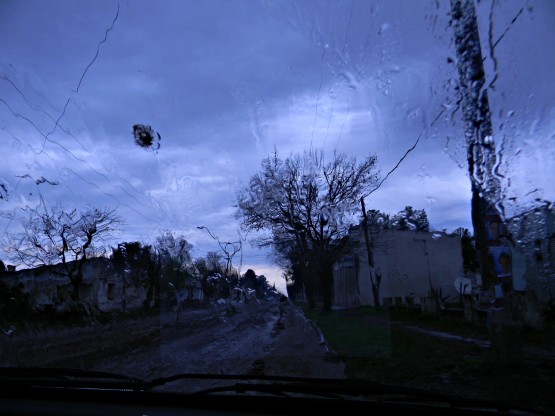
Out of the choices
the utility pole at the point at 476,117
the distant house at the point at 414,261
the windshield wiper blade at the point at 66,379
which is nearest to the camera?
Result: the windshield wiper blade at the point at 66,379

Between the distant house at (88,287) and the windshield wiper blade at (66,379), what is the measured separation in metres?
4.54

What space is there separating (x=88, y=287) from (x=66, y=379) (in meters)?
7.56

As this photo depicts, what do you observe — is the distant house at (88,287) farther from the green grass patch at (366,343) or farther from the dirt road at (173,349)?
the green grass patch at (366,343)

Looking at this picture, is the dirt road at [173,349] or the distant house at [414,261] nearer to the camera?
the distant house at [414,261]

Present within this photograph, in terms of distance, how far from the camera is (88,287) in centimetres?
1051

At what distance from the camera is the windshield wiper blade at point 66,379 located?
10.7ft

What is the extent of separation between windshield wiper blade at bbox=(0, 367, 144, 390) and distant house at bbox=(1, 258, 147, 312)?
4535mm

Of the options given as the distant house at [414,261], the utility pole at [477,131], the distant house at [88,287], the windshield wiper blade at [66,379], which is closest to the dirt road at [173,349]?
the distant house at [88,287]

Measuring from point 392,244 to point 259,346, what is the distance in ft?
9.10

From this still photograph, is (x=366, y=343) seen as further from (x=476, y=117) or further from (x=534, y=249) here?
(x=476, y=117)

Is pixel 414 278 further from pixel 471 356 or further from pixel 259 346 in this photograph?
pixel 259 346

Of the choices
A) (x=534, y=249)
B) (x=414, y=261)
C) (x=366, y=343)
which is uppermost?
(x=414, y=261)

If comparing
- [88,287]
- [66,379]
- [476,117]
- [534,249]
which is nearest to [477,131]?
[476,117]

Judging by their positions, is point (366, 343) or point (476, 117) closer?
point (476, 117)
